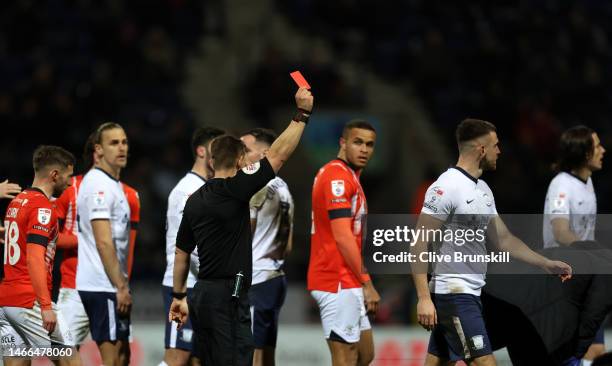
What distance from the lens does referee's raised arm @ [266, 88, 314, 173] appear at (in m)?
7.00

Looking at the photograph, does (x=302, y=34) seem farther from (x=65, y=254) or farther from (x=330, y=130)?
(x=65, y=254)

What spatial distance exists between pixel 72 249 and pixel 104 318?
0.71 meters

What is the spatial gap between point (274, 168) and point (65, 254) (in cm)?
290

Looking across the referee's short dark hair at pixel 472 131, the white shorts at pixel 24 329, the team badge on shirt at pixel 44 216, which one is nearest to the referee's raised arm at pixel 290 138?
the referee's short dark hair at pixel 472 131

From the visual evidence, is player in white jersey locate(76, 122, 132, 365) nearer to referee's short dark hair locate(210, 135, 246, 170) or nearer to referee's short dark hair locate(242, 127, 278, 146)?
referee's short dark hair locate(242, 127, 278, 146)

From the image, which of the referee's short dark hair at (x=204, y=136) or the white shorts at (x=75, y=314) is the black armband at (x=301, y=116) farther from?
the white shorts at (x=75, y=314)

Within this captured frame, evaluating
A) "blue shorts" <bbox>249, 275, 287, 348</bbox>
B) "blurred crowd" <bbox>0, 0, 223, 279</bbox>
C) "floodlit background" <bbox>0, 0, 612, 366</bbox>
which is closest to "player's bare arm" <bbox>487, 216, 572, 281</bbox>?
"blue shorts" <bbox>249, 275, 287, 348</bbox>

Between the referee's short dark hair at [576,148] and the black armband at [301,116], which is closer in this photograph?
the black armband at [301,116]

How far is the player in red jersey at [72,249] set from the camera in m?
8.91

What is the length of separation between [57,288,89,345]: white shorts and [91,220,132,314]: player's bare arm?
0.43 metres

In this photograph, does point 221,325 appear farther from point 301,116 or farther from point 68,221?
point 68,221

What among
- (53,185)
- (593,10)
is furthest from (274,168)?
(593,10)

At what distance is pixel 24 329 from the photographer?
7695 mm

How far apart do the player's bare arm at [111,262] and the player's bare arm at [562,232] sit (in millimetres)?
3538
